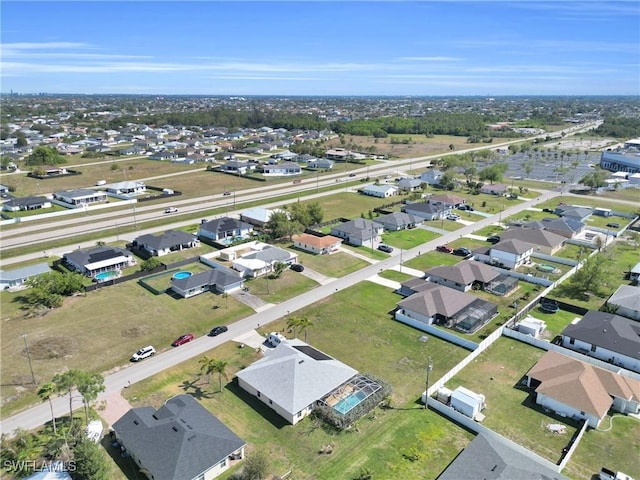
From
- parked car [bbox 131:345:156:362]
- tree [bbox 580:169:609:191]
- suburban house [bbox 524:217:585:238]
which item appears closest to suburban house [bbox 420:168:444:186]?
tree [bbox 580:169:609:191]

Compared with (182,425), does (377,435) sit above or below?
below

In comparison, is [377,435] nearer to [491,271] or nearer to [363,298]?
[363,298]

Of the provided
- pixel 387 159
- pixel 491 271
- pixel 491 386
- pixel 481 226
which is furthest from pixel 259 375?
pixel 387 159

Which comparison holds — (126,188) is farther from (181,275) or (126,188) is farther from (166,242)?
(181,275)

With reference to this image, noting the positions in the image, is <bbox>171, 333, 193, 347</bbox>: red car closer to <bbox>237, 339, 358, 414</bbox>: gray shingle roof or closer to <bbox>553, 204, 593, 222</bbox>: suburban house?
<bbox>237, 339, 358, 414</bbox>: gray shingle roof

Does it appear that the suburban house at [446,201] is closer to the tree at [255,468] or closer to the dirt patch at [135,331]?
the dirt patch at [135,331]

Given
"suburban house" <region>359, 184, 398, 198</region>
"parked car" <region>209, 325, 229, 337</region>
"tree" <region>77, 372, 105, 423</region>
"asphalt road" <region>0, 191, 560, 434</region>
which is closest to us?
"tree" <region>77, 372, 105, 423</region>
